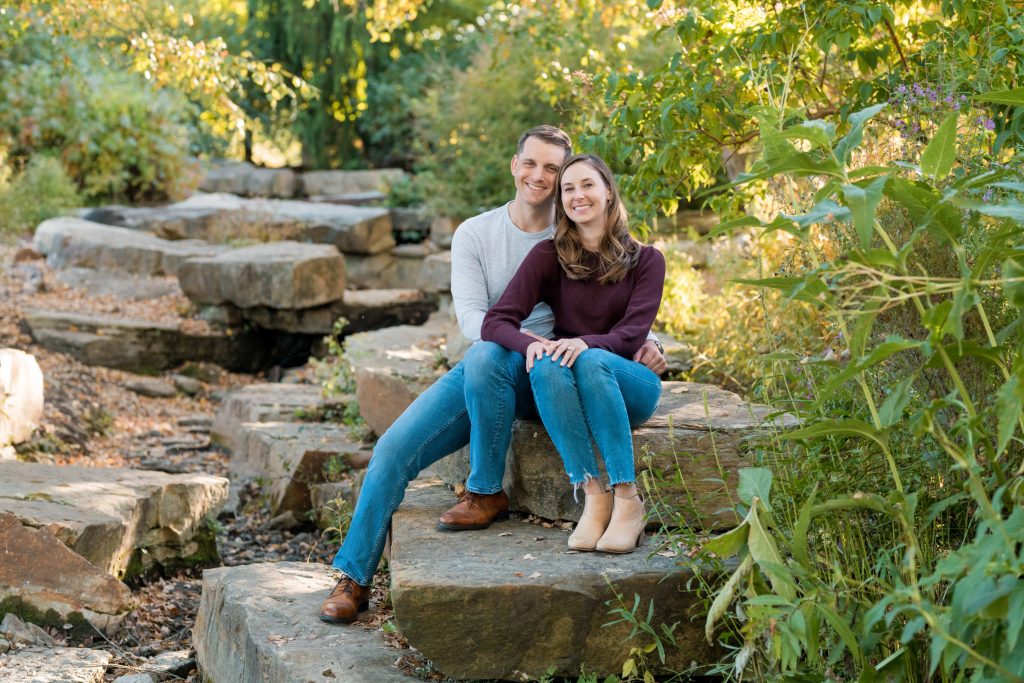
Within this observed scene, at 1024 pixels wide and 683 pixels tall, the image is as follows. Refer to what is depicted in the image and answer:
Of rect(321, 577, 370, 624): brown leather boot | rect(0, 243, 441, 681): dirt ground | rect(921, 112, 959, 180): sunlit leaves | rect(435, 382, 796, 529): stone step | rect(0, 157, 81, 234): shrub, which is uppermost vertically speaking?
rect(921, 112, 959, 180): sunlit leaves

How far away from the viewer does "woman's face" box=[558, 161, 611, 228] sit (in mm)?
3438

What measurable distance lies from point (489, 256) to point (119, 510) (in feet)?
5.94

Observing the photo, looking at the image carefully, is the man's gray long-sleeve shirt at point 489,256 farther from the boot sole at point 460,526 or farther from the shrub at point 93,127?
the shrub at point 93,127

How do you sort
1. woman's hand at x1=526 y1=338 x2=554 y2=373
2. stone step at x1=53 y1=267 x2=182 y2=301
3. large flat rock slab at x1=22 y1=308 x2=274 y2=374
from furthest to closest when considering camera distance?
stone step at x1=53 y1=267 x2=182 y2=301 < large flat rock slab at x1=22 y1=308 x2=274 y2=374 < woman's hand at x1=526 y1=338 x2=554 y2=373

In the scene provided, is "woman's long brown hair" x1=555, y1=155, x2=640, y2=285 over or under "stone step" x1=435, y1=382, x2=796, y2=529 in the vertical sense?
over

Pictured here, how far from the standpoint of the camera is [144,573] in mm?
4531

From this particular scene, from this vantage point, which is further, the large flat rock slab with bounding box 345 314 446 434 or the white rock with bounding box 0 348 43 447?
the white rock with bounding box 0 348 43 447

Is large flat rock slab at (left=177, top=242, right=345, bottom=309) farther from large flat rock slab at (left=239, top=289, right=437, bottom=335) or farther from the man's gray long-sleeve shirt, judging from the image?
the man's gray long-sleeve shirt

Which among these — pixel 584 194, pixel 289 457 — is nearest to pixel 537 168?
pixel 584 194

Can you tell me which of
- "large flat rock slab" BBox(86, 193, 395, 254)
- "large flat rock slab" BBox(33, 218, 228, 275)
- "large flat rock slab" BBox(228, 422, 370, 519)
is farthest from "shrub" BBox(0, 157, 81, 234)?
"large flat rock slab" BBox(228, 422, 370, 519)

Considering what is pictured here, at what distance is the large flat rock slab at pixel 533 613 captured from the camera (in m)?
2.87

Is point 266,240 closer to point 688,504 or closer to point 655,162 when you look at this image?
point 655,162

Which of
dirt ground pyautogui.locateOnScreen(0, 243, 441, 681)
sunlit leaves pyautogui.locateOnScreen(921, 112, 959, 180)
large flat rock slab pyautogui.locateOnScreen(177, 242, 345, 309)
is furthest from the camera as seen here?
large flat rock slab pyautogui.locateOnScreen(177, 242, 345, 309)

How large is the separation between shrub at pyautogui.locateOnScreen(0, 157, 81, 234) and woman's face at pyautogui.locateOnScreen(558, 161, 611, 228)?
29.7 feet
